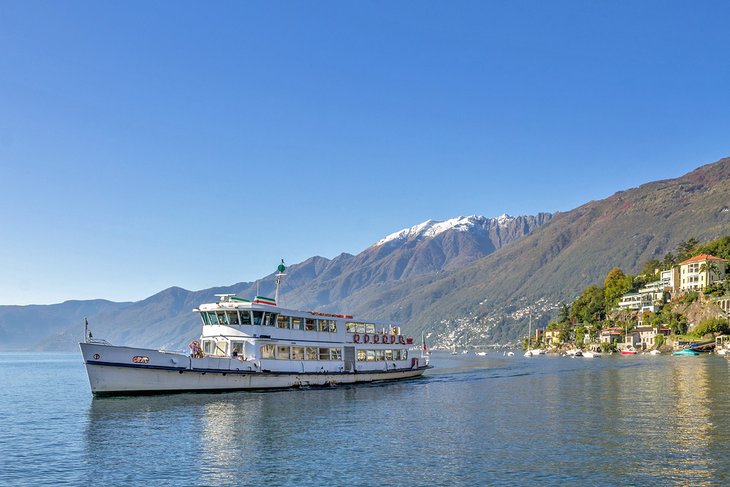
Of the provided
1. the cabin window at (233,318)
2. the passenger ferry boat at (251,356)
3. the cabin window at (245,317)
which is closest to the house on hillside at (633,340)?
the passenger ferry boat at (251,356)

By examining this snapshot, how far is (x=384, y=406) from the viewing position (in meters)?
54.9

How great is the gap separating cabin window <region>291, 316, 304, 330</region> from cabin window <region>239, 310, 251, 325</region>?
19.0ft

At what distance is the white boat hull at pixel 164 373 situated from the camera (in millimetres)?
55562

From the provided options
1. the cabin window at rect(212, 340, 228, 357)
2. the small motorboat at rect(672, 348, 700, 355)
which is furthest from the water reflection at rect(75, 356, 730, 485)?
the small motorboat at rect(672, 348, 700, 355)

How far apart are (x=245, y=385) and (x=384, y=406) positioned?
1597 cm

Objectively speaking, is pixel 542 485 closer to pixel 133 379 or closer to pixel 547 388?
pixel 133 379

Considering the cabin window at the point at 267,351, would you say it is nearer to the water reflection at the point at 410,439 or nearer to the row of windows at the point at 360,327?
the water reflection at the point at 410,439

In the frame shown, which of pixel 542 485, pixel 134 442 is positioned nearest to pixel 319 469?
pixel 542 485

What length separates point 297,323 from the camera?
69.8 metres

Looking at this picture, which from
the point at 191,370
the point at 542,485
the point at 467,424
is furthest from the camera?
the point at 191,370

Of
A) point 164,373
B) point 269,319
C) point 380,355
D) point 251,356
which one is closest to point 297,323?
point 269,319

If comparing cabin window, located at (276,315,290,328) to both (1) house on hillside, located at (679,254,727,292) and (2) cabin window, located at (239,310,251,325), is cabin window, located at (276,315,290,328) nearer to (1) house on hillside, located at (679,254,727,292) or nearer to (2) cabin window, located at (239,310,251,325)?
(2) cabin window, located at (239,310,251,325)

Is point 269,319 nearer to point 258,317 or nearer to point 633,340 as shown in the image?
point 258,317

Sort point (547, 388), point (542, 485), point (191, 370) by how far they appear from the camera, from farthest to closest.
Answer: point (547, 388)
point (191, 370)
point (542, 485)
